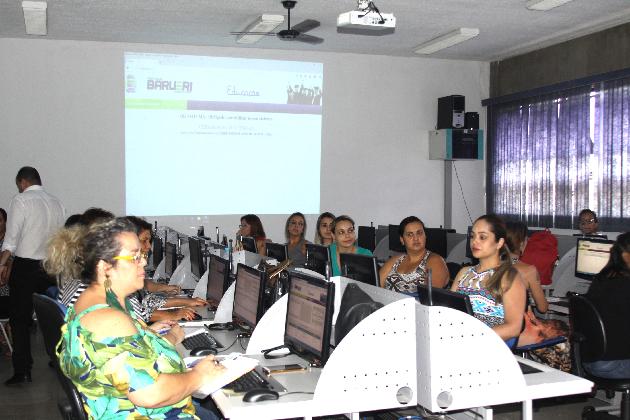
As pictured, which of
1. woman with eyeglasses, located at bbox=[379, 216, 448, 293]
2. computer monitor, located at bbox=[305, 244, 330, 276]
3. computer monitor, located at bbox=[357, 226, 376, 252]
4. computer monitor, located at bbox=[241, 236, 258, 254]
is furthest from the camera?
computer monitor, located at bbox=[357, 226, 376, 252]

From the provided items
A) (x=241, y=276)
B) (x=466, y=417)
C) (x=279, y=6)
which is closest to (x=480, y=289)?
(x=466, y=417)

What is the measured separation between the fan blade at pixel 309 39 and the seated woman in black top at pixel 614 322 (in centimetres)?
549

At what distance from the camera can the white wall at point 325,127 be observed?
29.6ft

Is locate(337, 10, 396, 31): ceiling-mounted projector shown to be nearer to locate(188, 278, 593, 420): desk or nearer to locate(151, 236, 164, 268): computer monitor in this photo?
locate(151, 236, 164, 268): computer monitor

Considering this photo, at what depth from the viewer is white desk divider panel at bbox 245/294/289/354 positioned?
3.31 meters

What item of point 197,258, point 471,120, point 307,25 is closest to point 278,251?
point 197,258

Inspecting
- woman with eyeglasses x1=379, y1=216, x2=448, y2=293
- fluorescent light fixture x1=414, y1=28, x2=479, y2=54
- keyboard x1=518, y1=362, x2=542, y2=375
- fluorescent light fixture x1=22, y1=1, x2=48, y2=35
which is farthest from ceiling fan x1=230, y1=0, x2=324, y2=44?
keyboard x1=518, y1=362, x2=542, y2=375

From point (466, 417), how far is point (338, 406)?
62 centimetres

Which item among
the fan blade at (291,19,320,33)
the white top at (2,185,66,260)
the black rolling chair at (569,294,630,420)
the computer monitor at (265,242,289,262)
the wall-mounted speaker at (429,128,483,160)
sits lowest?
the black rolling chair at (569,294,630,420)

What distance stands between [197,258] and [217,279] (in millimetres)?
858

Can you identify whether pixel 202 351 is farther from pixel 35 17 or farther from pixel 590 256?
pixel 35 17

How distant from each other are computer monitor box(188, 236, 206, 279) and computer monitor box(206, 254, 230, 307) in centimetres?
48

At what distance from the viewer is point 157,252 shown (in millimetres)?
7219

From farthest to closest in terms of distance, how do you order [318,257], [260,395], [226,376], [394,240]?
[394,240]
[318,257]
[260,395]
[226,376]
